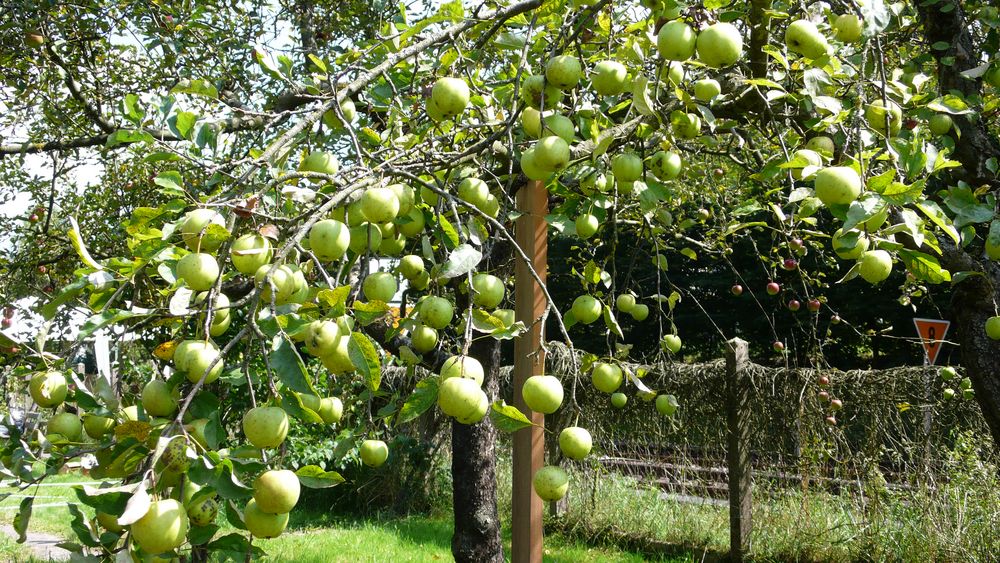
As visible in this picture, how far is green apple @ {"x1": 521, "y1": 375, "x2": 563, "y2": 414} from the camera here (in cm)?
132

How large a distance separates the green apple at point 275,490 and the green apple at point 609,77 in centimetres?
103

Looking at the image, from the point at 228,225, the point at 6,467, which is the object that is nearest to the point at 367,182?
the point at 228,225

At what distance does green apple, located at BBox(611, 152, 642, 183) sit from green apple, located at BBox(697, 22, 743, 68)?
285 millimetres

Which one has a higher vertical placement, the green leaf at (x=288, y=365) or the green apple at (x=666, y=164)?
the green apple at (x=666, y=164)

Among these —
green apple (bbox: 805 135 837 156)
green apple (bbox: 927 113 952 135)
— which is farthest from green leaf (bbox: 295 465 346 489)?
green apple (bbox: 927 113 952 135)

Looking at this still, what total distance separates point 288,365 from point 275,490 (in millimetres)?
193

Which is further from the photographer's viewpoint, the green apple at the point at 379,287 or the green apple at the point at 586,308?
the green apple at the point at 586,308

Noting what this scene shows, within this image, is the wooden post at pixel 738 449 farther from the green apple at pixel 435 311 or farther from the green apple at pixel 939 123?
the green apple at pixel 435 311

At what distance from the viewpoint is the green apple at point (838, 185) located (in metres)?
1.30

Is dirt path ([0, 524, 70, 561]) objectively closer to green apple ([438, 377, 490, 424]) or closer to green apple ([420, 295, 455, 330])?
green apple ([420, 295, 455, 330])

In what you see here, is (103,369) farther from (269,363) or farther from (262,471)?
(269,363)

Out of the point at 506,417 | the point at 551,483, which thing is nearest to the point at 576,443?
the point at 551,483

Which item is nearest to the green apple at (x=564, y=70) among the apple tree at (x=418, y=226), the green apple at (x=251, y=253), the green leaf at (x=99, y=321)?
the apple tree at (x=418, y=226)

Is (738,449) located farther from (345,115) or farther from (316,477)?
(316,477)
